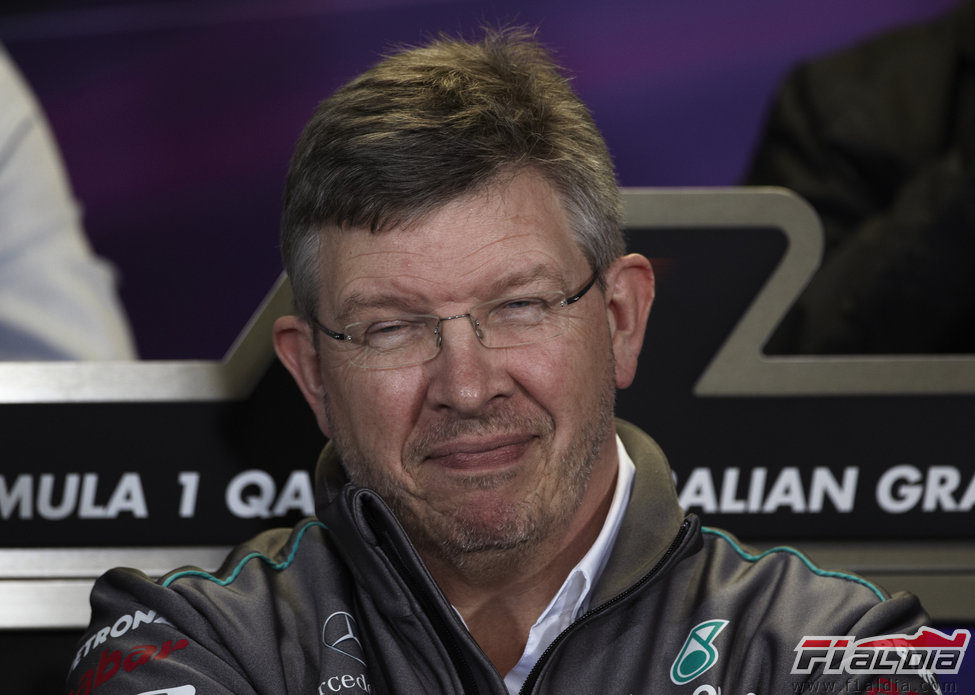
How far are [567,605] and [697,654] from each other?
0.52ft

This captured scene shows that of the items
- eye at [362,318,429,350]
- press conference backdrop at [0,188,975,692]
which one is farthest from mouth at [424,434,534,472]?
press conference backdrop at [0,188,975,692]

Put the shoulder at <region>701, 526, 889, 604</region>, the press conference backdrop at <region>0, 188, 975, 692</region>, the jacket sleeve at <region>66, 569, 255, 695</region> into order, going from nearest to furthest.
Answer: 1. the jacket sleeve at <region>66, 569, 255, 695</region>
2. the shoulder at <region>701, 526, 889, 604</region>
3. the press conference backdrop at <region>0, 188, 975, 692</region>

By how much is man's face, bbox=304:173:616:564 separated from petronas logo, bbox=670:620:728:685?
18 cm

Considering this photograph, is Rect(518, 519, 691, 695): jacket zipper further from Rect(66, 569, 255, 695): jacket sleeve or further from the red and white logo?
Rect(66, 569, 255, 695): jacket sleeve

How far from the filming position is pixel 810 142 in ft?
8.45

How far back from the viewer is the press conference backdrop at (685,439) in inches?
60.7

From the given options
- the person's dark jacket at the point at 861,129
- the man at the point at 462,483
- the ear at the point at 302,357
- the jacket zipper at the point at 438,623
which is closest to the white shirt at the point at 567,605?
the man at the point at 462,483

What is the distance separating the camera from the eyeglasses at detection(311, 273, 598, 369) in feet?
4.07

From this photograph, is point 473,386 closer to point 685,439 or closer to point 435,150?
point 435,150

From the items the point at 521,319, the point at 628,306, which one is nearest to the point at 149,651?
the point at 521,319

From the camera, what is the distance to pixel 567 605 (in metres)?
1.32

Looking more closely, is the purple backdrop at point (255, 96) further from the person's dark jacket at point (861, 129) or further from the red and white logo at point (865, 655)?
the red and white logo at point (865, 655)

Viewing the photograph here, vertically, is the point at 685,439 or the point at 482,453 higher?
the point at 482,453

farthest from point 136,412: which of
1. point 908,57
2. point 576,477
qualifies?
point 908,57
